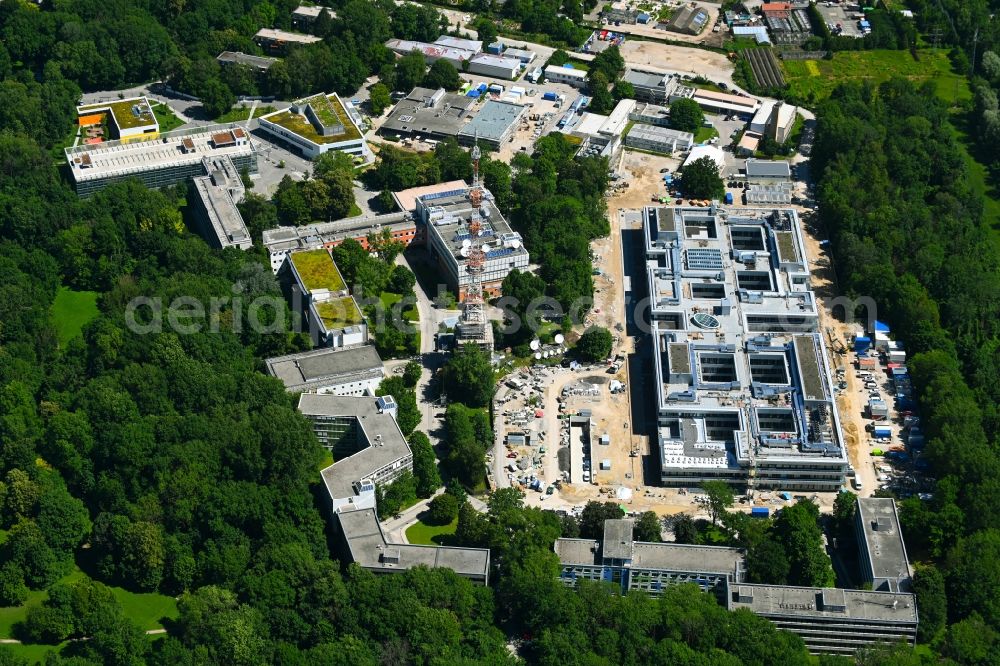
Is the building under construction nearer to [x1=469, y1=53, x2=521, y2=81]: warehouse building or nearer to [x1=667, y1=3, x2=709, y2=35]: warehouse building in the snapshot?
[x1=469, y1=53, x2=521, y2=81]: warehouse building

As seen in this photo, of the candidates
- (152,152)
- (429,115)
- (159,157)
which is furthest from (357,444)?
(429,115)

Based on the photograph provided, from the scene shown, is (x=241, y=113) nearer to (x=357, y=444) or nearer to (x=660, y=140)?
(x=660, y=140)

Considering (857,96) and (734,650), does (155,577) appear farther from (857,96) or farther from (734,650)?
(857,96)

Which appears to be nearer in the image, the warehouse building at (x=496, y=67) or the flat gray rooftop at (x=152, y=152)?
the flat gray rooftop at (x=152, y=152)

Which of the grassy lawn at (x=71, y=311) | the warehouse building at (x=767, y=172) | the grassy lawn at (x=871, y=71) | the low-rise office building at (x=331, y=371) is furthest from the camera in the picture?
the grassy lawn at (x=871, y=71)

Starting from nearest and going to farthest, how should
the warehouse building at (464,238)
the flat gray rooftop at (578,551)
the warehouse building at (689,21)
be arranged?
1. the flat gray rooftop at (578,551)
2. the warehouse building at (464,238)
3. the warehouse building at (689,21)

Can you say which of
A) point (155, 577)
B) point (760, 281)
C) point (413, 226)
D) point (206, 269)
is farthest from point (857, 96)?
point (155, 577)

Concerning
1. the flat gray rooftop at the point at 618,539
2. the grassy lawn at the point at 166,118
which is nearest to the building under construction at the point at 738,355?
the flat gray rooftop at the point at 618,539

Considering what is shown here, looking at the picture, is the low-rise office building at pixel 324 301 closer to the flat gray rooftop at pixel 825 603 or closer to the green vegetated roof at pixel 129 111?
the green vegetated roof at pixel 129 111
